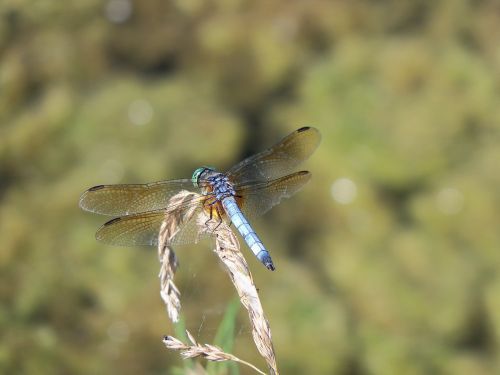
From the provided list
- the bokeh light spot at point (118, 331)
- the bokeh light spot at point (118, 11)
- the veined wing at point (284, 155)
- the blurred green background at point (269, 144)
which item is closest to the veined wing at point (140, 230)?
the veined wing at point (284, 155)

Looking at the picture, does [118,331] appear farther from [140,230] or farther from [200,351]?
[200,351]

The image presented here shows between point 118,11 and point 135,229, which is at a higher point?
point 118,11

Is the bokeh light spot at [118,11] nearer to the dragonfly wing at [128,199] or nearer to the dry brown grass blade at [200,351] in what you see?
the dragonfly wing at [128,199]

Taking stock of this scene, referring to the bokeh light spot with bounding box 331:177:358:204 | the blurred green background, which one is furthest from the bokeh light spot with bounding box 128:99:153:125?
the bokeh light spot with bounding box 331:177:358:204

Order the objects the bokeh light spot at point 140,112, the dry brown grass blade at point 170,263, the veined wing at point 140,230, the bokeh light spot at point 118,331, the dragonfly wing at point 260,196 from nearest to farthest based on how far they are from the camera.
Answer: the dry brown grass blade at point 170,263 < the veined wing at point 140,230 < the dragonfly wing at point 260,196 < the bokeh light spot at point 118,331 < the bokeh light spot at point 140,112

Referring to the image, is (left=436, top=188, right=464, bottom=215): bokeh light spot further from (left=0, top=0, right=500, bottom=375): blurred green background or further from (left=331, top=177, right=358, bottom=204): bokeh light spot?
(left=331, top=177, right=358, bottom=204): bokeh light spot

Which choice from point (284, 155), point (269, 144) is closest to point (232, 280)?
point (284, 155)
